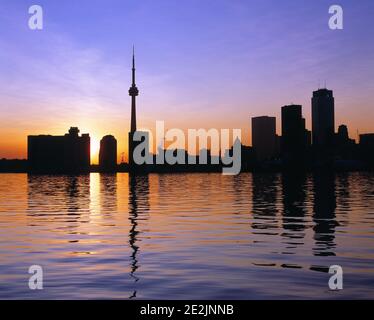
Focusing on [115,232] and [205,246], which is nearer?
[205,246]

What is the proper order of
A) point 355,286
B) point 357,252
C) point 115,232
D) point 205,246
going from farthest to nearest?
point 115,232 → point 205,246 → point 357,252 → point 355,286

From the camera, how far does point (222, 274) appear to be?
73.9 ft

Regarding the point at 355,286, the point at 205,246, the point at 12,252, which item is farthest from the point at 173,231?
the point at 355,286

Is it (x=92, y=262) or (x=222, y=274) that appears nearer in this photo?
(x=222, y=274)

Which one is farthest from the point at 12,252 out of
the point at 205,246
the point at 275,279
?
the point at 275,279

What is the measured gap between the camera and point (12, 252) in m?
29.2
